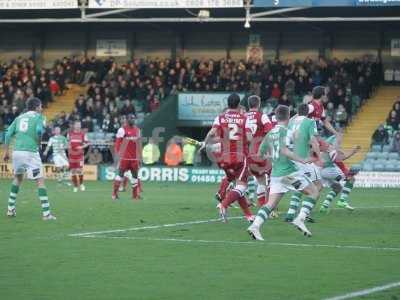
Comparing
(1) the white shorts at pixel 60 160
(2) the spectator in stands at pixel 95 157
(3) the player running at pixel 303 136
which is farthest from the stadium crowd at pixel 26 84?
(3) the player running at pixel 303 136

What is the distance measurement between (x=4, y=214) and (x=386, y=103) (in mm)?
25336

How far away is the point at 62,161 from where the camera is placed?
38875 mm

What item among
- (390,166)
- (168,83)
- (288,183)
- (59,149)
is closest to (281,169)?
(288,183)

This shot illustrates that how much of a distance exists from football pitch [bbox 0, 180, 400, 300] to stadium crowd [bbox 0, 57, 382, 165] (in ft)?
64.9

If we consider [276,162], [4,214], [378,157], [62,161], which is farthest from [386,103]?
[276,162]

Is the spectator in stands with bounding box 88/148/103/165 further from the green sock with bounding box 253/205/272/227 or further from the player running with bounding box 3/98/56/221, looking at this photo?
the green sock with bounding box 253/205/272/227

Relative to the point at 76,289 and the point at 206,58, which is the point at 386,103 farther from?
the point at 76,289

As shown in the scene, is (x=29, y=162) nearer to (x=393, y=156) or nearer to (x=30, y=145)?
(x=30, y=145)

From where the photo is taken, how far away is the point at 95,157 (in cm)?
4216

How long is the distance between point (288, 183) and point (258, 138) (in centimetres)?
404

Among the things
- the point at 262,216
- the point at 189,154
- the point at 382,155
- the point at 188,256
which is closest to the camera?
the point at 188,256

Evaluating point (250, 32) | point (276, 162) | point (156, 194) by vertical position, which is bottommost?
point (156, 194)

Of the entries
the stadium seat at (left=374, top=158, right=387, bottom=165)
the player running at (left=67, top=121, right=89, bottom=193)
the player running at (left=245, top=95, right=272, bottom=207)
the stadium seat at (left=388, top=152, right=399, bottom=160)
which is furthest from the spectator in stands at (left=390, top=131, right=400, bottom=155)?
the player running at (left=245, top=95, right=272, bottom=207)

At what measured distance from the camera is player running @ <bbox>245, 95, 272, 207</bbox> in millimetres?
19047
